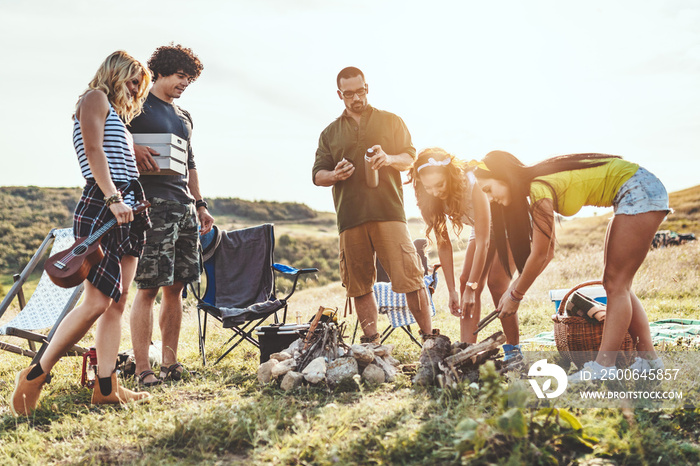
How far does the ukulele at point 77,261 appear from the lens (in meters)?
2.46

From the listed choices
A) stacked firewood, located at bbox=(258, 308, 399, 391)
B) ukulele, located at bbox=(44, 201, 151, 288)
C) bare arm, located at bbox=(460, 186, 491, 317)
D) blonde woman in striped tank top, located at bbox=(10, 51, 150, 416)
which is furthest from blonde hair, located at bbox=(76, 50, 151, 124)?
bare arm, located at bbox=(460, 186, 491, 317)

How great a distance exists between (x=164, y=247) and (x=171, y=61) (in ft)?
3.94

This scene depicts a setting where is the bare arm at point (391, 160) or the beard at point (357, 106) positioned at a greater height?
the beard at point (357, 106)

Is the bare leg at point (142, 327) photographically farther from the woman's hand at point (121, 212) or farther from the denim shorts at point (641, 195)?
the denim shorts at point (641, 195)

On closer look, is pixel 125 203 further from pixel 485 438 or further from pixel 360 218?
pixel 485 438

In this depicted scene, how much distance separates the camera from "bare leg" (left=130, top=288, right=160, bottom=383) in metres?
3.20

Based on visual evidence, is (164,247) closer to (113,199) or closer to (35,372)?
(113,199)

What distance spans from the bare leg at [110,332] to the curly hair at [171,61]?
4.35 feet

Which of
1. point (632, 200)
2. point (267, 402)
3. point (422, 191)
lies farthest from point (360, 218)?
point (632, 200)

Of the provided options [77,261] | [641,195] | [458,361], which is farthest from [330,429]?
[641,195]

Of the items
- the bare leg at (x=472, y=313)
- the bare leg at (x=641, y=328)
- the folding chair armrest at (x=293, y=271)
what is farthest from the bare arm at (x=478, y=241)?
the folding chair armrest at (x=293, y=271)

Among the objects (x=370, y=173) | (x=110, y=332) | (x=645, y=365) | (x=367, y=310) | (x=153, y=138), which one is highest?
(x=153, y=138)

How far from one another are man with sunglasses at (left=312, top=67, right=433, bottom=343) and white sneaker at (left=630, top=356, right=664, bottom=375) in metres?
1.27

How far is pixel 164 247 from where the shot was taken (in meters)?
3.24
